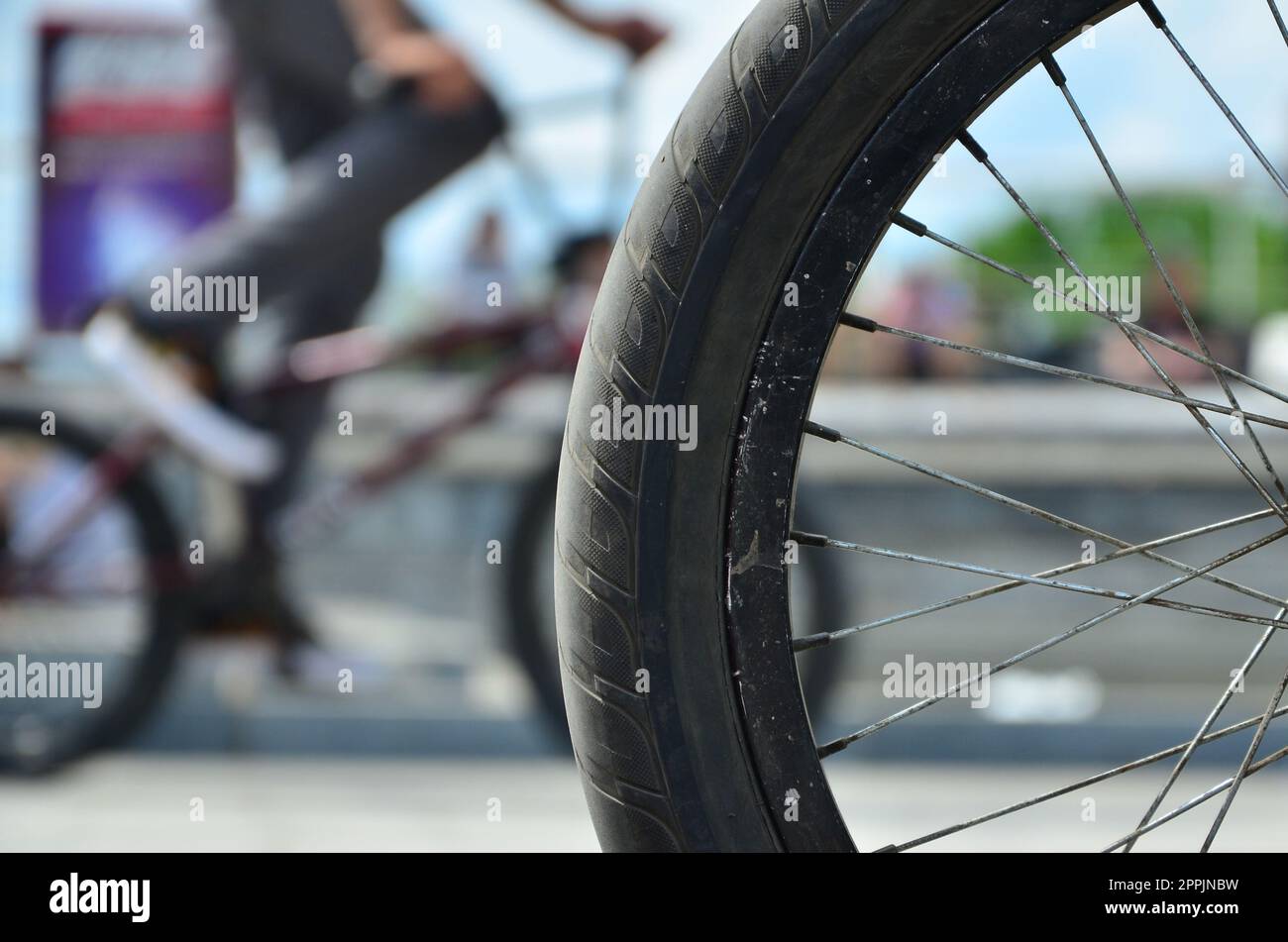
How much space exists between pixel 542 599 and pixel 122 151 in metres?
3.16

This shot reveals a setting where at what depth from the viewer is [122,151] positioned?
17.1 ft

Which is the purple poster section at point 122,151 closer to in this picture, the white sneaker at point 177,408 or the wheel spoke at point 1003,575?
the white sneaker at point 177,408

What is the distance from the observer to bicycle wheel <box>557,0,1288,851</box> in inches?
35.4

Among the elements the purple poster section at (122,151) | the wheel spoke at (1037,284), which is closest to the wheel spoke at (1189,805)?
the wheel spoke at (1037,284)

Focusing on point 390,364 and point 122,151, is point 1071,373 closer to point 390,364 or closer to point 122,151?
point 390,364

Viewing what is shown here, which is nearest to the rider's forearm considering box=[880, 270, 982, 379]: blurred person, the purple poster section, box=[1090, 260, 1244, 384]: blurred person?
the purple poster section

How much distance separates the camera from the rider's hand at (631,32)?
2.93 m

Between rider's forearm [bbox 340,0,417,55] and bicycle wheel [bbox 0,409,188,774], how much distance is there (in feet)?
3.51

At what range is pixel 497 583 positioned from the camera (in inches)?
120

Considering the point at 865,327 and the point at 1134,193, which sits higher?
the point at 1134,193

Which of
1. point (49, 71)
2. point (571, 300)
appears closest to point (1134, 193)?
point (571, 300)

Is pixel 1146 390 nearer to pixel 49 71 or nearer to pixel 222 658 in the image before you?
pixel 222 658

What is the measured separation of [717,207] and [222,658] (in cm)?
341

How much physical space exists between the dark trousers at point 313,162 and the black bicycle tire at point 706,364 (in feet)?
6.12
